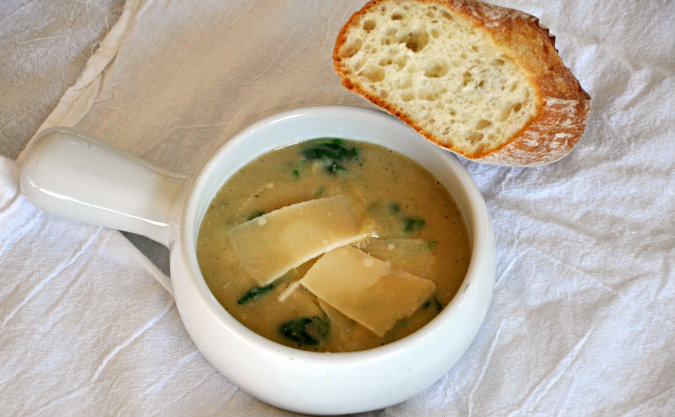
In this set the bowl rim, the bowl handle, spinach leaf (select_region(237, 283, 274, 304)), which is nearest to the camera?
the bowl rim

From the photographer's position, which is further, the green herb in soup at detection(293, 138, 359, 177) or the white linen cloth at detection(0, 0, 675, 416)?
the green herb in soup at detection(293, 138, 359, 177)

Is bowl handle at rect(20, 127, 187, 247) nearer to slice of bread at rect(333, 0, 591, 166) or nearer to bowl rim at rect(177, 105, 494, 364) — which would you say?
bowl rim at rect(177, 105, 494, 364)

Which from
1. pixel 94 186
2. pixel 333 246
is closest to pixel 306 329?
pixel 333 246

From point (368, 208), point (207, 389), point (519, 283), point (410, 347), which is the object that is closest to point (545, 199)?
point (519, 283)

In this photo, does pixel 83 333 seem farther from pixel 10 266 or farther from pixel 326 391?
pixel 326 391

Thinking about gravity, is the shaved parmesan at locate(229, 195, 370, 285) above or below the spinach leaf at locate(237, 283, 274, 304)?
above

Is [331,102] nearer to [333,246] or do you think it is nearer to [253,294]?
[333,246]

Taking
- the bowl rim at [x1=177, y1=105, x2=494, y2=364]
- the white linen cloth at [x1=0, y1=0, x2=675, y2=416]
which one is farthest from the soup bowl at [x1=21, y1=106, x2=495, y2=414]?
the white linen cloth at [x1=0, y1=0, x2=675, y2=416]

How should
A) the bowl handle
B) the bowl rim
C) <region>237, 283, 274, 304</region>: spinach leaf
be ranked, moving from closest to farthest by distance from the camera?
1. the bowl rim
2. <region>237, 283, 274, 304</region>: spinach leaf
3. the bowl handle
